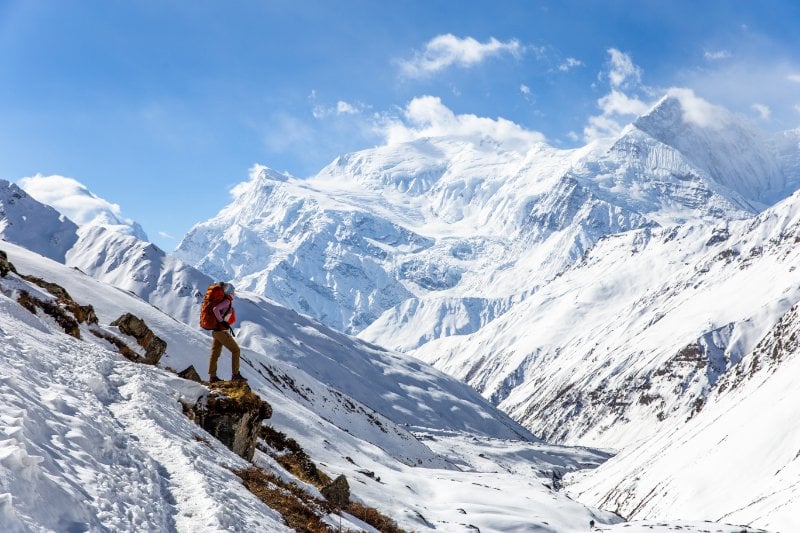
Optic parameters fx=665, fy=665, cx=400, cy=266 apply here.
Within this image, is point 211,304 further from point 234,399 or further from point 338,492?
point 338,492

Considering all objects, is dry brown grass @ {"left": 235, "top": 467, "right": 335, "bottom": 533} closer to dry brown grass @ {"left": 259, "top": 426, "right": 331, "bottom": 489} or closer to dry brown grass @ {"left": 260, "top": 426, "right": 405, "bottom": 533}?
dry brown grass @ {"left": 260, "top": 426, "right": 405, "bottom": 533}

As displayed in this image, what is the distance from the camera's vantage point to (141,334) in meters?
36.8

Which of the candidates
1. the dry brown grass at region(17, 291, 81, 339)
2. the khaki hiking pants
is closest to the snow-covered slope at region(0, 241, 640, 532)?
the dry brown grass at region(17, 291, 81, 339)

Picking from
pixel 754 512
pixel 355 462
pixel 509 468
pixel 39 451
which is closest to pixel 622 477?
pixel 509 468

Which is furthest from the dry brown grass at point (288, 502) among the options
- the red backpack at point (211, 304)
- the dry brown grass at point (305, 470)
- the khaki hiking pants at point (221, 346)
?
the red backpack at point (211, 304)

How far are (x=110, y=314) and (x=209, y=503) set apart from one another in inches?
2080

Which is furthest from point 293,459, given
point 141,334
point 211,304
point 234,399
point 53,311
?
point 53,311

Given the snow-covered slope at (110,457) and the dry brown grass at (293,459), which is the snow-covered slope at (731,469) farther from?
the snow-covered slope at (110,457)

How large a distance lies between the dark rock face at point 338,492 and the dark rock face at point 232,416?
3730mm

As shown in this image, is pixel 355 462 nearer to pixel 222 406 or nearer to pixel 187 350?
pixel 187 350

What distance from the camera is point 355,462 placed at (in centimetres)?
5253

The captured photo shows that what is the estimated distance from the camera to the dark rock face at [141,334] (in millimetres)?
35938

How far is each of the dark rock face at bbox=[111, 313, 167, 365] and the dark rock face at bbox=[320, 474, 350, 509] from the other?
544 inches

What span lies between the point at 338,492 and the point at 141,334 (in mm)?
16538
